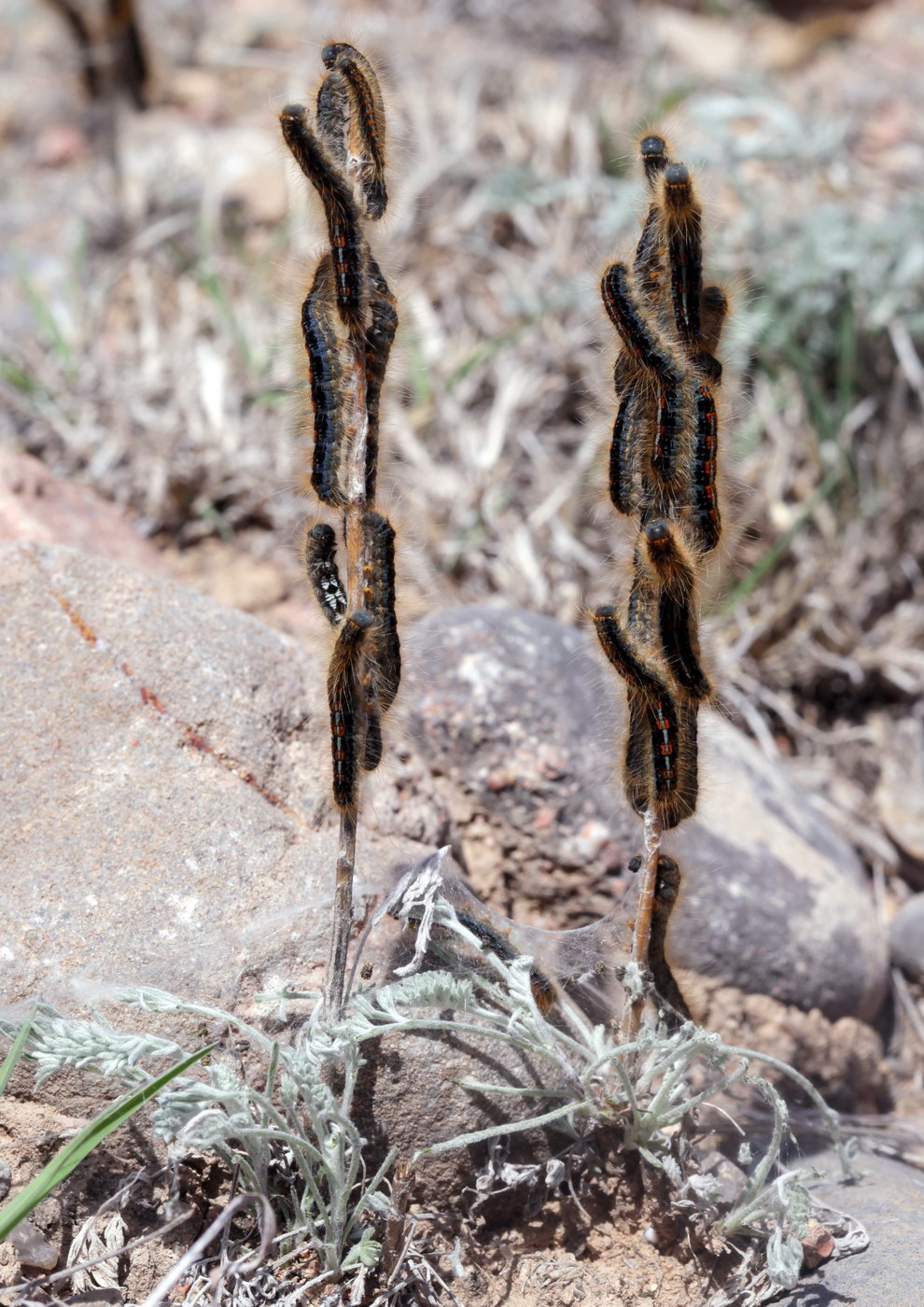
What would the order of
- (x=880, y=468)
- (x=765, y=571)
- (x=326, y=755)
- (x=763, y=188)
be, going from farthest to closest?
(x=763, y=188) < (x=880, y=468) < (x=765, y=571) < (x=326, y=755)

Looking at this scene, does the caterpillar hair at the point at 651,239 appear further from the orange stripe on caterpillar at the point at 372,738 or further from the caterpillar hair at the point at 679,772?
the orange stripe on caterpillar at the point at 372,738

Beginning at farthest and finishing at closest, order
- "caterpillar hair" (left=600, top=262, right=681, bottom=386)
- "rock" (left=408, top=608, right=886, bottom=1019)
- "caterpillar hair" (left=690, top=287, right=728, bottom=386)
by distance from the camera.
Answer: "rock" (left=408, top=608, right=886, bottom=1019) → "caterpillar hair" (left=690, top=287, right=728, bottom=386) → "caterpillar hair" (left=600, top=262, right=681, bottom=386)

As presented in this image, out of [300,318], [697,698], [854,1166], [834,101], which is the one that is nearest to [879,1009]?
[854,1166]

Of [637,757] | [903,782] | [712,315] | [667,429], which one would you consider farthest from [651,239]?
[903,782]

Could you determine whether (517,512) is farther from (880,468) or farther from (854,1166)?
(854,1166)

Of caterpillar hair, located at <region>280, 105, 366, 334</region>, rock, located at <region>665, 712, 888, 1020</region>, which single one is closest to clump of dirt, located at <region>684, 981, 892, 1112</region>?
rock, located at <region>665, 712, 888, 1020</region>

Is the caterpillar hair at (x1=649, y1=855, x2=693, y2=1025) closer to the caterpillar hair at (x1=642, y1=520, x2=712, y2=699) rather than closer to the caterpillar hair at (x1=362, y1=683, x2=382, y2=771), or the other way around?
the caterpillar hair at (x1=642, y1=520, x2=712, y2=699)
